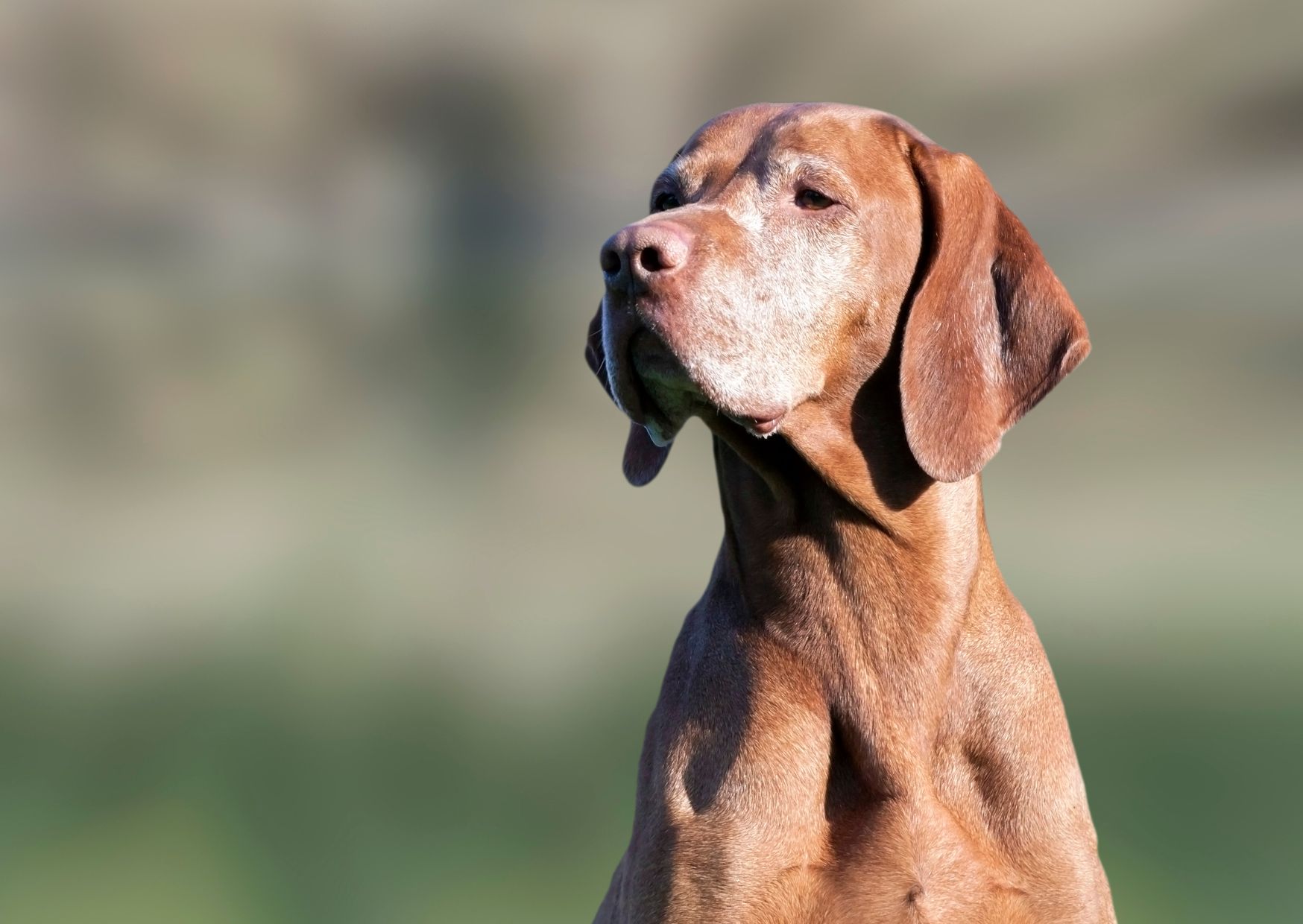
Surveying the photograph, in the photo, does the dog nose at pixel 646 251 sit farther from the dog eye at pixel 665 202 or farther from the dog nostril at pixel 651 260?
the dog eye at pixel 665 202

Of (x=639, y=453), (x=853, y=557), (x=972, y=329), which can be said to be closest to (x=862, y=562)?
(x=853, y=557)

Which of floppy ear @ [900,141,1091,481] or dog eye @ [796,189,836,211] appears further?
dog eye @ [796,189,836,211]

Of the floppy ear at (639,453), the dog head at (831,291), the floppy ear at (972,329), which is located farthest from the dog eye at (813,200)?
the floppy ear at (639,453)

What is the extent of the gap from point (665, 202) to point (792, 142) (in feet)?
1.46

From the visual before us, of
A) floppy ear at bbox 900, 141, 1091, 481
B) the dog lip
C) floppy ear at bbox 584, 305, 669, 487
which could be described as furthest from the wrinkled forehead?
the dog lip

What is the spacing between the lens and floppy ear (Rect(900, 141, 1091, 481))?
3.36 m

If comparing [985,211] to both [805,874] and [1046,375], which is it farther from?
[805,874]

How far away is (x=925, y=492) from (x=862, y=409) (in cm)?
28

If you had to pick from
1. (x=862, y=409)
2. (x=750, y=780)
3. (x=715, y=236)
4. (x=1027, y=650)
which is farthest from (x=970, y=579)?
(x=715, y=236)

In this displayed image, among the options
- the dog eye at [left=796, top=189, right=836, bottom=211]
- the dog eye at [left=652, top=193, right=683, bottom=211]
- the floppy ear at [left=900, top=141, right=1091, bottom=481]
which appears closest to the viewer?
the floppy ear at [left=900, top=141, right=1091, bottom=481]

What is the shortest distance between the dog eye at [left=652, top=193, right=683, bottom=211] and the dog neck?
2.25 ft

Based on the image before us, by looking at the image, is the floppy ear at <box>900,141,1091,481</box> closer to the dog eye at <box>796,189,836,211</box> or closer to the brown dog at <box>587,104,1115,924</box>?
the brown dog at <box>587,104,1115,924</box>

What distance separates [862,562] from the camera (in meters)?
3.52

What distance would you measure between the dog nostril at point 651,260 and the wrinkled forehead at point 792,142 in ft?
1.97
